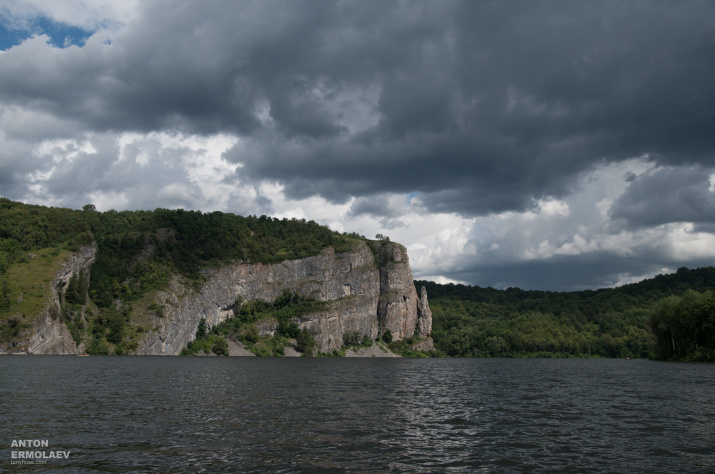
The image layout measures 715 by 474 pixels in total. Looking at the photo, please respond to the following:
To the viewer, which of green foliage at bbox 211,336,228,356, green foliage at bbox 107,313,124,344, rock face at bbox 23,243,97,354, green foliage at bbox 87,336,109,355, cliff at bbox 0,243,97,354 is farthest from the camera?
green foliage at bbox 211,336,228,356

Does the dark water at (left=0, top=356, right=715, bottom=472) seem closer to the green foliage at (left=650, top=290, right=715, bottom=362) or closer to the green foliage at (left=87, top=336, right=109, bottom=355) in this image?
the green foliage at (left=650, top=290, right=715, bottom=362)

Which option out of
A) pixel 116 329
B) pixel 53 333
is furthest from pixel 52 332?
pixel 116 329

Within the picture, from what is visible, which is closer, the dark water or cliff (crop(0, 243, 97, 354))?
Answer: the dark water

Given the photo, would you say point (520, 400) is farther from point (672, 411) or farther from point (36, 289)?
point (36, 289)

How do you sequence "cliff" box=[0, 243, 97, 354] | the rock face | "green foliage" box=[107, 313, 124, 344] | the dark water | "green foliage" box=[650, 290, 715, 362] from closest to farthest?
the dark water
"green foliage" box=[650, 290, 715, 362]
"cliff" box=[0, 243, 97, 354]
the rock face
"green foliage" box=[107, 313, 124, 344]

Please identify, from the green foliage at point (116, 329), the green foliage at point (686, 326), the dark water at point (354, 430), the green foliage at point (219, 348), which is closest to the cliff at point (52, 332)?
the green foliage at point (116, 329)

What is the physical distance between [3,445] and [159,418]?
31.9 ft

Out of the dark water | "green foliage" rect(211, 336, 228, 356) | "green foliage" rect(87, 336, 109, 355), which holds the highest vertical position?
the dark water

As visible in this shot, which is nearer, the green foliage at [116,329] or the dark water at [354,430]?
the dark water at [354,430]

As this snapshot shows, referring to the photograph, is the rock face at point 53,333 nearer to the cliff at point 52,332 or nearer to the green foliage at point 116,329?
the cliff at point 52,332

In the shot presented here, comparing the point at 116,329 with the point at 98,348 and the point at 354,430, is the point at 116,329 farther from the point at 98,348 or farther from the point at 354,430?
the point at 354,430

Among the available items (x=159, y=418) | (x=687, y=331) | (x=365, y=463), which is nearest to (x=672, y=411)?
(x=365, y=463)

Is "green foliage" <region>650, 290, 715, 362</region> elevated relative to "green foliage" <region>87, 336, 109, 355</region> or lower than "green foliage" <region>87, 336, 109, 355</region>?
elevated

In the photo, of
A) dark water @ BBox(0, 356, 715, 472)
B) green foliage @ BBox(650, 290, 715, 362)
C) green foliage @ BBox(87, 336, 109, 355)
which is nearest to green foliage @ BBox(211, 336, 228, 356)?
green foliage @ BBox(87, 336, 109, 355)
